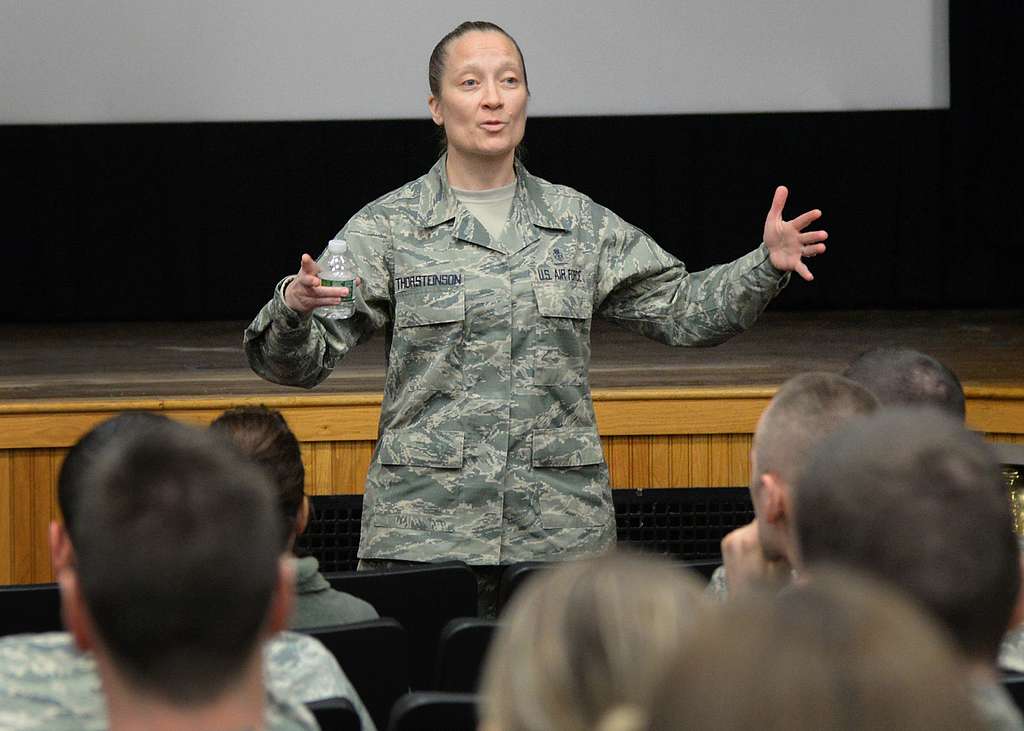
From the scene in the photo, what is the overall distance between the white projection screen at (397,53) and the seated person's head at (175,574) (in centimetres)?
586

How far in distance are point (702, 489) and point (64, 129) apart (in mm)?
5057

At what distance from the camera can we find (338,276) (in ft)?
8.00

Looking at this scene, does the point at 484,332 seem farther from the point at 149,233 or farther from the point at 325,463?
the point at 149,233

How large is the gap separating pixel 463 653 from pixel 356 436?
1.91 m

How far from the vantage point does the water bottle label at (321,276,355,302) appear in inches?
94.8

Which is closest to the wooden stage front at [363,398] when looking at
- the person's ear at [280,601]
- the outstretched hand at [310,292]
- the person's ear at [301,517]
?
the outstretched hand at [310,292]

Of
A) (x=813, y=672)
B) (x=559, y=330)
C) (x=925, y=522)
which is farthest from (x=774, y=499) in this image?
(x=559, y=330)

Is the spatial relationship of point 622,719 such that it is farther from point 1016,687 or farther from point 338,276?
point 338,276

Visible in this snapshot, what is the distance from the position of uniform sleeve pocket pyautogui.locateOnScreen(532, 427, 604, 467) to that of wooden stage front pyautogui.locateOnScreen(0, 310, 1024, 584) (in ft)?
3.60

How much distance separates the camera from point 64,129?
24.7 feet

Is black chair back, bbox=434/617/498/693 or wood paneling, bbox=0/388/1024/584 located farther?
wood paneling, bbox=0/388/1024/584

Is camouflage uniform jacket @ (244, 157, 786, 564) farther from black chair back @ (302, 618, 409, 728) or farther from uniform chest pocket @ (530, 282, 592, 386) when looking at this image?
black chair back @ (302, 618, 409, 728)

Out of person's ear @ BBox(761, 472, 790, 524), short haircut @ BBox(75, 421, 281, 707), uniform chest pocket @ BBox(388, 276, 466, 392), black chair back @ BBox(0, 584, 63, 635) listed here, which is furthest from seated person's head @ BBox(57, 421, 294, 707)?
uniform chest pocket @ BBox(388, 276, 466, 392)

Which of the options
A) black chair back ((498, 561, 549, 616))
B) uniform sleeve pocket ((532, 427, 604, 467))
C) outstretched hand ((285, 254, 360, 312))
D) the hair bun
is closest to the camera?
the hair bun
